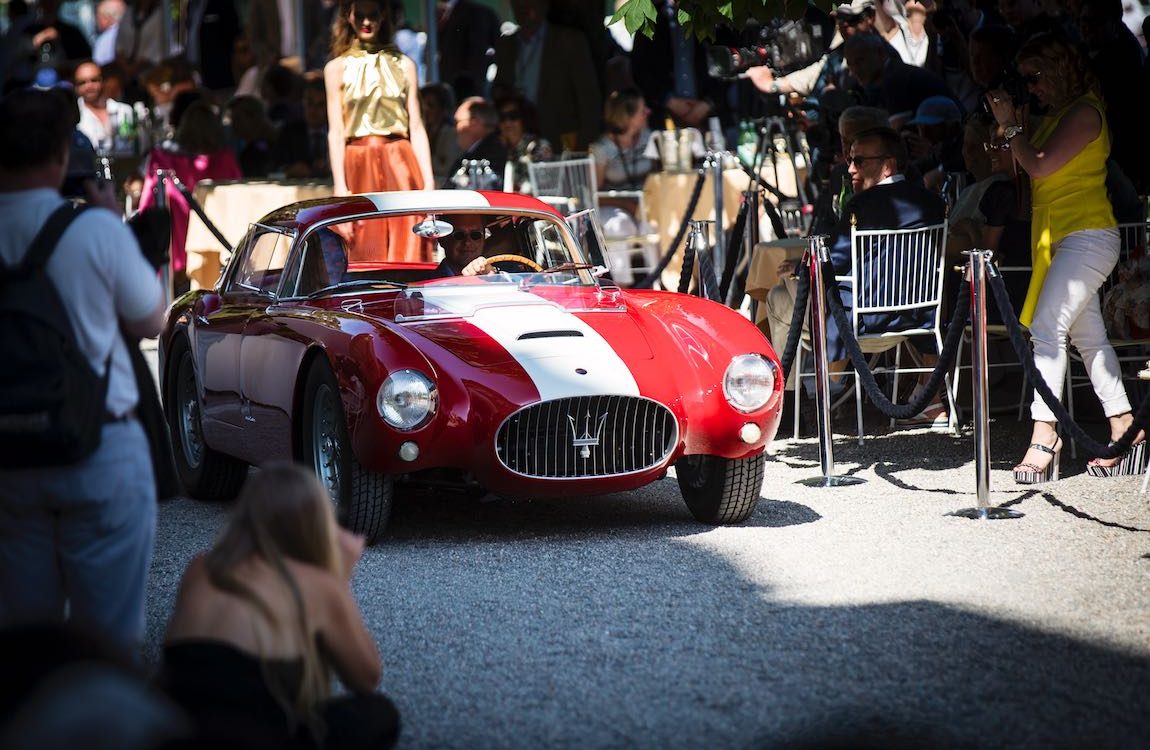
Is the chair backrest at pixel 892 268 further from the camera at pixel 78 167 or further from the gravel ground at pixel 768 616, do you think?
the camera at pixel 78 167

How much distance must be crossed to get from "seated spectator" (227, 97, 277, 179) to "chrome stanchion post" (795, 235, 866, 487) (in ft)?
29.3

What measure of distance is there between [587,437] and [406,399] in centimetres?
73

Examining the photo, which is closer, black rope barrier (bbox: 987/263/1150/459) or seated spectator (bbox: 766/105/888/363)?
black rope barrier (bbox: 987/263/1150/459)

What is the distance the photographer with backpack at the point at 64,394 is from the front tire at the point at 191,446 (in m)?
3.75

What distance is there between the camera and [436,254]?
7410 millimetres

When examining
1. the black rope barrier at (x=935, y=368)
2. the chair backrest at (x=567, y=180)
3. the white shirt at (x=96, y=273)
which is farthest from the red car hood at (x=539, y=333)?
the chair backrest at (x=567, y=180)

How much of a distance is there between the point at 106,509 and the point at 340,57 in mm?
6588

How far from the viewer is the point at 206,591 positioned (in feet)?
11.0

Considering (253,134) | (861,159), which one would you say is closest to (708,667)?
(861,159)

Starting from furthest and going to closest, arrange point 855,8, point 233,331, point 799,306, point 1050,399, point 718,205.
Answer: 1. point 718,205
2. point 855,8
3. point 799,306
4. point 233,331
5. point 1050,399

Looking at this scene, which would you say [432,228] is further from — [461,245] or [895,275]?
[895,275]

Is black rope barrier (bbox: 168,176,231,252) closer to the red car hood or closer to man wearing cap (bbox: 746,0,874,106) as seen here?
man wearing cap (bbox: 746,0,874,106)

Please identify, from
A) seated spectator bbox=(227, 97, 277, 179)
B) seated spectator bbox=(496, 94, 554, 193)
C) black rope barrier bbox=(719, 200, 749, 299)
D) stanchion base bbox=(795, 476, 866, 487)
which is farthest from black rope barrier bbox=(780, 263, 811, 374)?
seated spectator bbox=(227, 97, 277, 179)

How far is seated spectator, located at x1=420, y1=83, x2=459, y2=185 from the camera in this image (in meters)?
14.4
